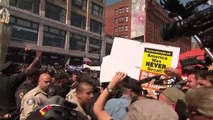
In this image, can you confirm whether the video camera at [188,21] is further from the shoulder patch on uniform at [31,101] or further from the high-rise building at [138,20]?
the high-rise building at [138,20]

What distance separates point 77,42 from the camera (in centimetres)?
5028

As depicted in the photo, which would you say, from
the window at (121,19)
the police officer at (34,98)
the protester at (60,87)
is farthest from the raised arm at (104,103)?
the window at (121,19)

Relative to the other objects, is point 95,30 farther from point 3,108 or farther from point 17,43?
point 3,108

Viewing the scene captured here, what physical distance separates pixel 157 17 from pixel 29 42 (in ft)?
164

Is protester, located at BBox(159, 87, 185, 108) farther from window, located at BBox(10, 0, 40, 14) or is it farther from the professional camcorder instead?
window, located at BBox(10, 0, 40, 14)

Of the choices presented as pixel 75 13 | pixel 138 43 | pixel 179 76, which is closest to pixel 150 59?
pixel 138 43

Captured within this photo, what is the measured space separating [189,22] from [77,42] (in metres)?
48.0

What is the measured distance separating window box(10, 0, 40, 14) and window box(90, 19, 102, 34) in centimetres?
1392

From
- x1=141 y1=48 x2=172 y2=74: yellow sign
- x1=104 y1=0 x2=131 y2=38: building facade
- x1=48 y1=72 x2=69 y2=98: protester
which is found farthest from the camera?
x1=104 y1=0 x2=131 y2=38: building facade

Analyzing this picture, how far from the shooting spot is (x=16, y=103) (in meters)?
5.96

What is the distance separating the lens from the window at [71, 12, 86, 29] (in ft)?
163

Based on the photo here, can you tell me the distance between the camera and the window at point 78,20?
4953cm

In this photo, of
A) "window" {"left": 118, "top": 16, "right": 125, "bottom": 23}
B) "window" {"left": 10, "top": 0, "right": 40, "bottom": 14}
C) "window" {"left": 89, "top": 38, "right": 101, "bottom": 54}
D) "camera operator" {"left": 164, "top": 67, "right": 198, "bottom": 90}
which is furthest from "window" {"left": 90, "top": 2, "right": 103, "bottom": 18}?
"camera operator" {"left": 164, "top": 67, "right": 198, "bottom": 90}

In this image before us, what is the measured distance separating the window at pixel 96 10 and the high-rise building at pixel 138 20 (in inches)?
185
